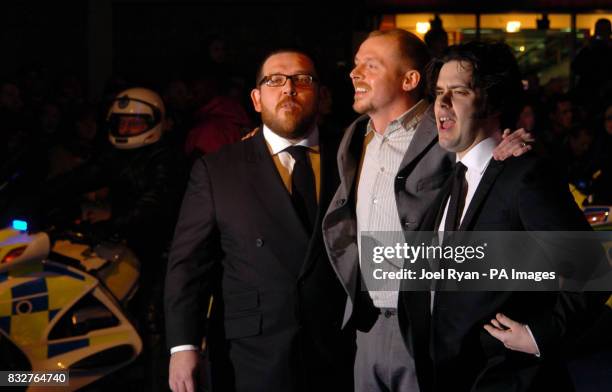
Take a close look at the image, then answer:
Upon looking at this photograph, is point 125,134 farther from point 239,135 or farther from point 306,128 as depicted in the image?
point 306,128

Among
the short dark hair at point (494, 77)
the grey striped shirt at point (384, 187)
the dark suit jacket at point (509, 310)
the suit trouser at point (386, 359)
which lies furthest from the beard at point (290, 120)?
the dark suit jacket at point (509, 310)

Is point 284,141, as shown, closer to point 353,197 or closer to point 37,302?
point 353,197

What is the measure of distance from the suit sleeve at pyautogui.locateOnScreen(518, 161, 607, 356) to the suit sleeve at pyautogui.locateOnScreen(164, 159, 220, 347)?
5.07 feet

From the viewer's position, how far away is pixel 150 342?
7.03 m

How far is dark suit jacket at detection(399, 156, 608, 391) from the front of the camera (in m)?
3.31

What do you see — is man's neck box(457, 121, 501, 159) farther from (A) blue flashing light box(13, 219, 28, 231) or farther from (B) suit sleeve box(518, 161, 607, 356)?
(A) blue flashing light box(13, 219, 28, 231)

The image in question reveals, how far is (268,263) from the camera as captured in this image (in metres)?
4.42

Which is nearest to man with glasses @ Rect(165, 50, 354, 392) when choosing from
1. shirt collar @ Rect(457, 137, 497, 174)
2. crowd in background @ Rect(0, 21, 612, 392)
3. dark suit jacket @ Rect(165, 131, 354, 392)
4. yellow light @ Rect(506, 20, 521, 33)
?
dark suit jacket @ Rect(165, 131, 354, 392)

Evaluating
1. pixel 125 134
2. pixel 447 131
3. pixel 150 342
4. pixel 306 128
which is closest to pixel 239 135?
pixel 125 134

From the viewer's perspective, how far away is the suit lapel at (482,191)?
3.45 meters

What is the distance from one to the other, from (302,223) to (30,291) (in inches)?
87.6

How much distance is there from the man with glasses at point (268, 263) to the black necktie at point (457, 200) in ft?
2.93

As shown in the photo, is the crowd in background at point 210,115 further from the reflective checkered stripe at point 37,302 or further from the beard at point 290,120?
the beard at point 290,120

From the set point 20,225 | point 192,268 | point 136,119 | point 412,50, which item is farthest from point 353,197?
point 136,119
